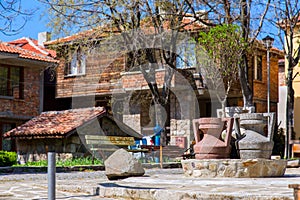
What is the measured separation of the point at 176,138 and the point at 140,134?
2268 millimetres

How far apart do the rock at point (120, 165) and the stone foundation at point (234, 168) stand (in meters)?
1.16

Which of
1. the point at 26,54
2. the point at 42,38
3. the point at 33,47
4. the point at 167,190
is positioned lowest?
the point at 167,190

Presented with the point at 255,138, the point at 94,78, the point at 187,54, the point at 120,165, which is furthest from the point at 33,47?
the point at 255,138

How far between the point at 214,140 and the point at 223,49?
8.93m

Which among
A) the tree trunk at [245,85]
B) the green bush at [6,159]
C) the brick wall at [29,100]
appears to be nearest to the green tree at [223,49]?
the tree trunk at [245,85]

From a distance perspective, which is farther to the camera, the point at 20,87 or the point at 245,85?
the point at 20,87

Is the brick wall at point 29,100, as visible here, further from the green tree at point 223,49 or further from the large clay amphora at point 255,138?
the large clay amphora at point 255,138

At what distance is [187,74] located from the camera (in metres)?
25.7

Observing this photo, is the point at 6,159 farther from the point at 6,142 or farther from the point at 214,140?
the point at 6,142

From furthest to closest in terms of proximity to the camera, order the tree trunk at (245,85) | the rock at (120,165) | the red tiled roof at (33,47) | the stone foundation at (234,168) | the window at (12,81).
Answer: the red tiled roof at (33,47)
the window at (12,81)
the tree trunk at (245,85)
the rock at (120,165)
the stone foundation at (234,168)

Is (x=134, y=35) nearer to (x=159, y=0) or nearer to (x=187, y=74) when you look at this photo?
(x=159, y=0)

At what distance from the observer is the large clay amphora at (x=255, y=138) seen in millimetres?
11125

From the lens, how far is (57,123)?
2152 cm

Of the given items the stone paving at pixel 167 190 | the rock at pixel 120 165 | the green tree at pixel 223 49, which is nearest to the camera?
the stone paving at pixel 167 190
